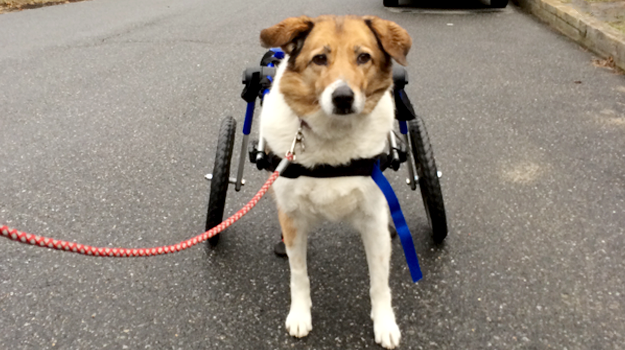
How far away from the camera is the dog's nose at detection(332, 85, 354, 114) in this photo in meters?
1.99

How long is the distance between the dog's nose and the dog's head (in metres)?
0.02

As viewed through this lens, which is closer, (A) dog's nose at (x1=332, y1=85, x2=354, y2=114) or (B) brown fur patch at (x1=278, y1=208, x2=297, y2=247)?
(A) dog's nose at (x1=332, y1=85, x2=354, y2=114)

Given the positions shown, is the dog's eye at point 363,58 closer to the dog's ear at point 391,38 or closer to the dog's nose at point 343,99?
the dog's ear at point 391,38

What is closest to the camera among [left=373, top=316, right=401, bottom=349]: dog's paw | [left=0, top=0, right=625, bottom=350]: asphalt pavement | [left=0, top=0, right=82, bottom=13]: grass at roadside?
[left=373, top=316, right=401, bottom=349]: dog's paw

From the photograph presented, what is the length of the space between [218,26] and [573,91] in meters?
5.69

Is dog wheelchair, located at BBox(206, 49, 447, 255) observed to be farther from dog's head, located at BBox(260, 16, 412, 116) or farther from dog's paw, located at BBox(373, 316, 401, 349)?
dog's paw, located at BBox(373, 316, 401, 349)

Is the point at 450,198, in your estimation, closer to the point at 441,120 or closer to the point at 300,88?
the point at 441,120

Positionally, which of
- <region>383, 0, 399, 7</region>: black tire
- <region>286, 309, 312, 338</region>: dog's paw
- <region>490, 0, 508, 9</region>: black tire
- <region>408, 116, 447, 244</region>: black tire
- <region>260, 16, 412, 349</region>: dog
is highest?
<region>260, 16, 412, 349</region>: dog

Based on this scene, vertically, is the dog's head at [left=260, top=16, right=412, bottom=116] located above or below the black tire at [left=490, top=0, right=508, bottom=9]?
above

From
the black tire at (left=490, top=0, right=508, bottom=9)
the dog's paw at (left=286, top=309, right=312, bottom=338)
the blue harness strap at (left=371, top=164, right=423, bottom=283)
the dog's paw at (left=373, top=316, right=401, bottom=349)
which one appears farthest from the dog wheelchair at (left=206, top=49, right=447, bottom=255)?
the black tire at (left=490, top=0, right=508, bottom=9)

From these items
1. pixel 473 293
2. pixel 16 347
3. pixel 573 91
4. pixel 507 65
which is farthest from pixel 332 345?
pixel 507 65

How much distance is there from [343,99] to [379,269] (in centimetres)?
87

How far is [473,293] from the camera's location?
8.50 ft

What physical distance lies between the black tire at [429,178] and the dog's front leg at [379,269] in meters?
0.48
